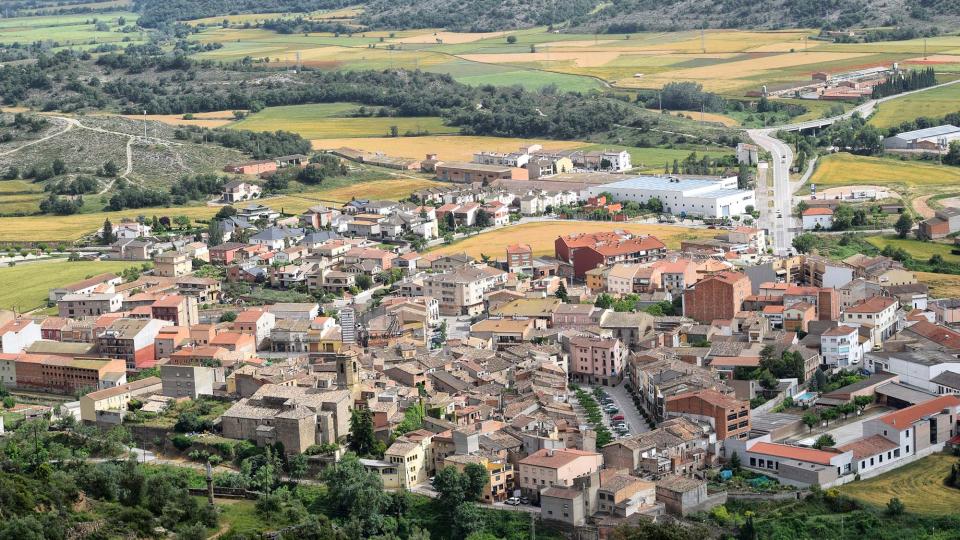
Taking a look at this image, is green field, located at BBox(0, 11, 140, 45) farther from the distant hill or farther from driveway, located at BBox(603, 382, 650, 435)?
driveway, located at BBox(603, 382, 650, 435)

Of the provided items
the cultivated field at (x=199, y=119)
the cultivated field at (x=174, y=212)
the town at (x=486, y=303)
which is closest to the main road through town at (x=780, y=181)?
the town at (x=486, y=303)

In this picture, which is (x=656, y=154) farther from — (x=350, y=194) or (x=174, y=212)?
(x=174, y=212)

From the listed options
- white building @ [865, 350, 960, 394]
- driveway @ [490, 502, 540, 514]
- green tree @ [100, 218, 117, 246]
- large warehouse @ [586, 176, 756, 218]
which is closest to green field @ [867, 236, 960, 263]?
large warehouse @ [586, 176, 756, 218]

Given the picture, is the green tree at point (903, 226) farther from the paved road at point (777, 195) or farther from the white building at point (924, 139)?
the white building at point (924, 139)

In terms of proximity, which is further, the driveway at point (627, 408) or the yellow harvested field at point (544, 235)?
the yellow harvested field at point (544, 235)

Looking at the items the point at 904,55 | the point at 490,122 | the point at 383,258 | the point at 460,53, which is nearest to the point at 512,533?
the point at 383,258

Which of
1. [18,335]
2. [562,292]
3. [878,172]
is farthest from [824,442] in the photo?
[878,172]

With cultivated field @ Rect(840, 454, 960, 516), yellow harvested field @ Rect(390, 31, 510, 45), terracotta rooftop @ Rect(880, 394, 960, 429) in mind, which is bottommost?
cultivated field @ Rect(840, 454, 960, 516)
